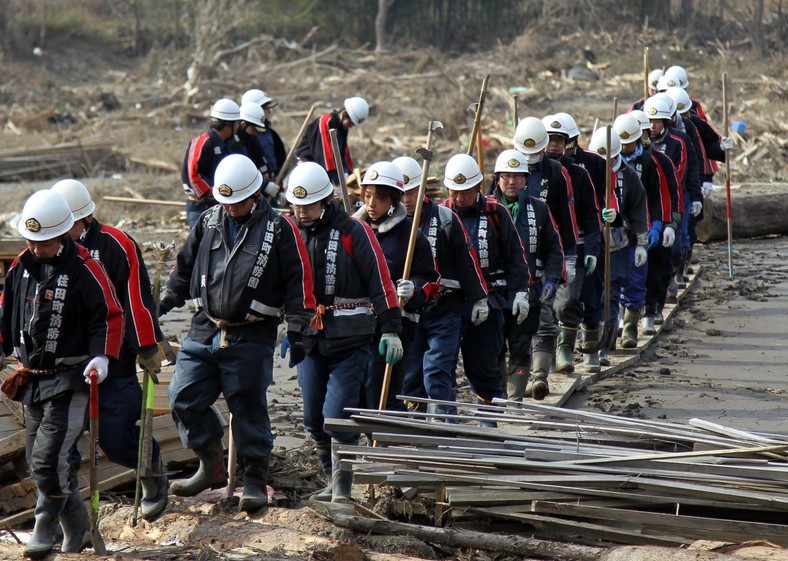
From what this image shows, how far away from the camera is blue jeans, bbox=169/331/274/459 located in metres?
6.61

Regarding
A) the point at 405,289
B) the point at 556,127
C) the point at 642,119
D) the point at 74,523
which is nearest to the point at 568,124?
the point at 556,127

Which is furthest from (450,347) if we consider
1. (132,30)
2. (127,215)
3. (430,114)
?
(132,30)

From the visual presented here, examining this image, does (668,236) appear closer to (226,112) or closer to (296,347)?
(226,112)

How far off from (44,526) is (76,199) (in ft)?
6.00

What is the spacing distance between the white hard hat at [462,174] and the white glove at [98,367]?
2.81 metres

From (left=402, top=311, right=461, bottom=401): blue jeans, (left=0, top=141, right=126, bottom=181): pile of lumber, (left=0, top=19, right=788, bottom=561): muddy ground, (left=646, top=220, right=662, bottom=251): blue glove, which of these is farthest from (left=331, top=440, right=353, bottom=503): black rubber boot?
(left=0, top=141, right=126, bottom=181): pile of lumber

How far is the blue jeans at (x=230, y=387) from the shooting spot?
6609mm

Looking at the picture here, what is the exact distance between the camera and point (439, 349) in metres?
7.75

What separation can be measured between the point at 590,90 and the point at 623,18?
807 cm

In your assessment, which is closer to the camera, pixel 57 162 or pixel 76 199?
pixel 76 199

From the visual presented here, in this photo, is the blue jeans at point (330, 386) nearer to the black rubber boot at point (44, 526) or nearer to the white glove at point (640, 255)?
the black rubber boot at point (44, 526)

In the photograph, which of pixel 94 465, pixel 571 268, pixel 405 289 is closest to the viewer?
pixel 94 465

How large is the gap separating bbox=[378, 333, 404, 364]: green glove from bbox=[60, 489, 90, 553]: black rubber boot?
1.88 meters

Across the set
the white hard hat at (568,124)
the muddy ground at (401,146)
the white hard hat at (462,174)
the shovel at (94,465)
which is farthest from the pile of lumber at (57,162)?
the shovel at (94,465)
